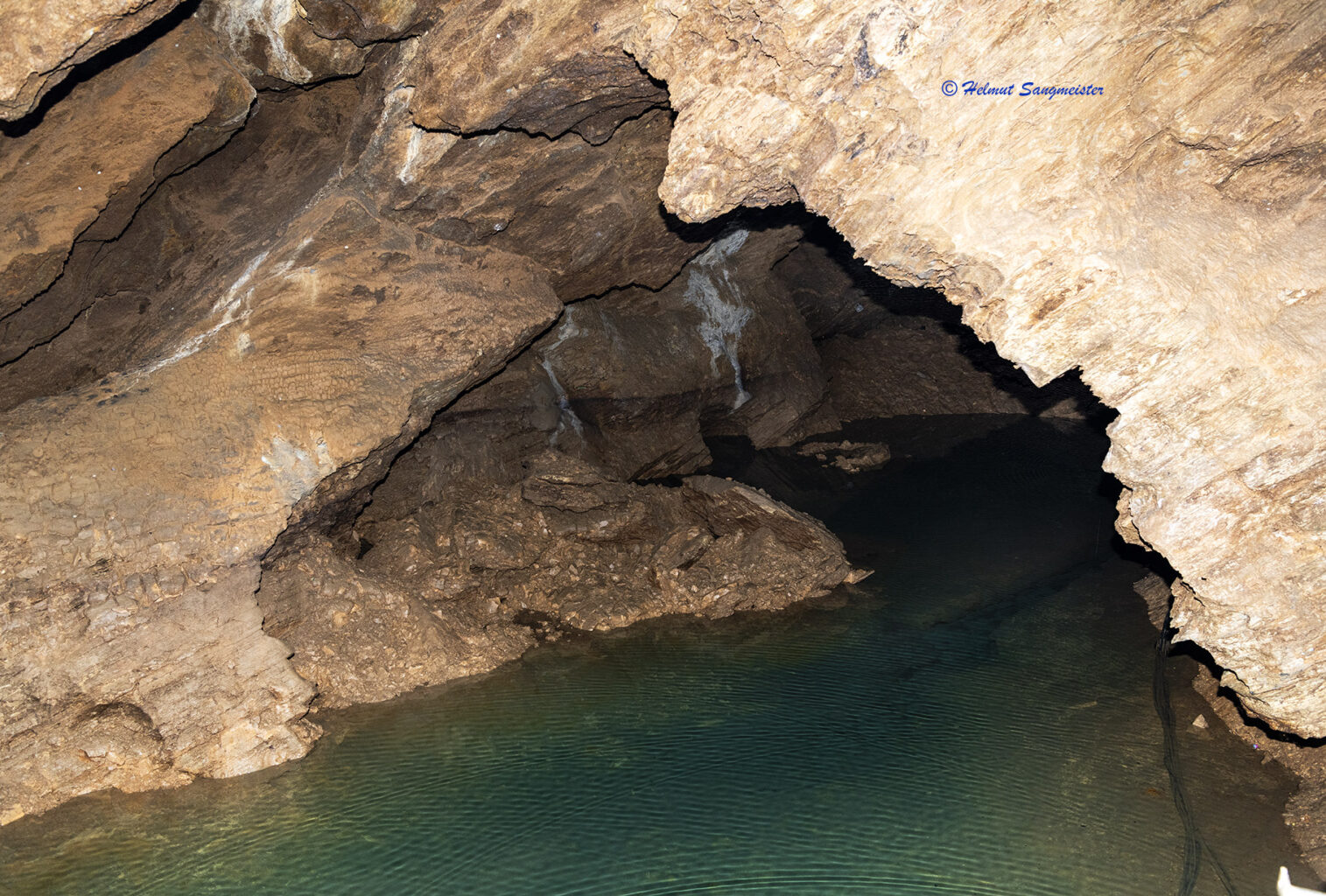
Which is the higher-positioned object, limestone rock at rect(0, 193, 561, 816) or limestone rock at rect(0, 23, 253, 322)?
limestone rock at rect(0, 23, 253, 322)

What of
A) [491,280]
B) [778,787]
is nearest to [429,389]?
[491,280]

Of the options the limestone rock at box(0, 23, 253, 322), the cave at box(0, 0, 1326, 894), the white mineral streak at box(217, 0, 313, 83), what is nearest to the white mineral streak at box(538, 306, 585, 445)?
the cave at box(0, 0, 1326, 894)

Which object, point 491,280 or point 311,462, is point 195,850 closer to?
point 311,462

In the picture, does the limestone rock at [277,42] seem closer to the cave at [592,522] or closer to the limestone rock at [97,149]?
the cave at [592,522]

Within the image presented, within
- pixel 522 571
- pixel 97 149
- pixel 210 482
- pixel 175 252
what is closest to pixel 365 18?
pixel 97 149

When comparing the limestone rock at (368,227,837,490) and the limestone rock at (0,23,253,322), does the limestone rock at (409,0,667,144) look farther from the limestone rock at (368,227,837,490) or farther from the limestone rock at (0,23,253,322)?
the limestone rock at (368,227,837,490)

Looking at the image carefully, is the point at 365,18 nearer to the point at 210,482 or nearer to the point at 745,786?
the point at 210,482
